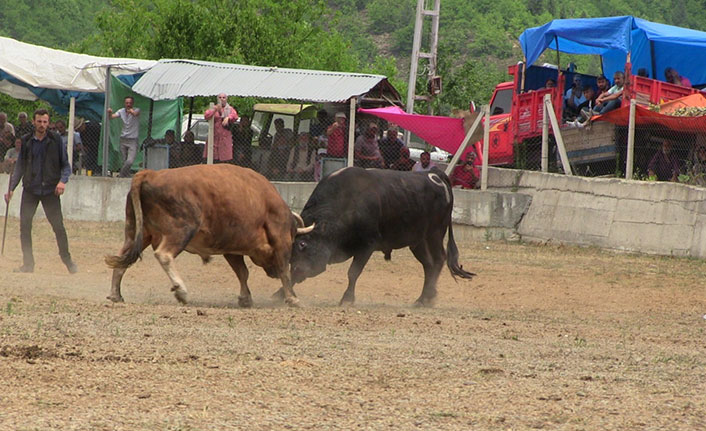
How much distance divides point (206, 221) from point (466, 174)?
335 inches

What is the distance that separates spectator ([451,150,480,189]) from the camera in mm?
17828

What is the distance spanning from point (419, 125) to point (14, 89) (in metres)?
8.93

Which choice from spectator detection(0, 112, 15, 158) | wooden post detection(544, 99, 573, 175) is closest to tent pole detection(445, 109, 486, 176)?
wooden post detection(544, 99, 573, 175)

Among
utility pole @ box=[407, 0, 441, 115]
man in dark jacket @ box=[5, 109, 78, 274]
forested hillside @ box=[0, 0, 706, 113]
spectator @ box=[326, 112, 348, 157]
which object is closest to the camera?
man in dark jacket @ box=[5, 109, 78, 274]

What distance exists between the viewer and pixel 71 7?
226 feet

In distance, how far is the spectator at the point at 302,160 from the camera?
17.5 metres

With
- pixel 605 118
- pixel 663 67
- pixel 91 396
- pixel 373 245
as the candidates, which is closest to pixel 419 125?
pixel 605 118

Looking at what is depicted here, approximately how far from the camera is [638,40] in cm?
1889

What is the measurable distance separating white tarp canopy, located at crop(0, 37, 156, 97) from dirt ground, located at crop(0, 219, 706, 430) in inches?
345

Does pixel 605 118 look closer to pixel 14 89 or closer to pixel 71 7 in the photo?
pixel 14 89

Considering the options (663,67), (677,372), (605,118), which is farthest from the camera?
(663,67)

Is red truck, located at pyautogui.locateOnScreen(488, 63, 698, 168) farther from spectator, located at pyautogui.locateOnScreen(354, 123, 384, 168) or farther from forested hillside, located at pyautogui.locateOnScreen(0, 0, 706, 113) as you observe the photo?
forested hillside, located at pyautogui.locateOnScreen(0, 0, 706, 113)

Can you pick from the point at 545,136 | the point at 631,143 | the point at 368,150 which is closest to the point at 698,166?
the point at 631,143

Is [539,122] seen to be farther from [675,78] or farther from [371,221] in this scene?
[371,221]
